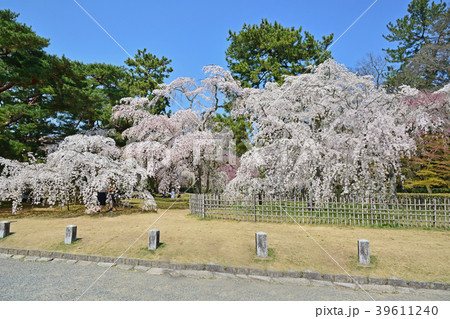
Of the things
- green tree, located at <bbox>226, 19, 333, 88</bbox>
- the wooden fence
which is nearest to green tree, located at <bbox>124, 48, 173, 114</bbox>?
green tree, located at <bbox>226, 19, 333, 88</bbox>

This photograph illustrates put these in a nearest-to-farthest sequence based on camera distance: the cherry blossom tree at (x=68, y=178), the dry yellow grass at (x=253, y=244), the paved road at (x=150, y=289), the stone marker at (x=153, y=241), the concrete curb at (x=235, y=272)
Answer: the paved road at (x=150, y=289) → the concrete curb at (x=235, y=272) → the dry yellow grass at (x=253, y=244) → the stone marker at (x=153, y=241) → the cherry blossom tree at (x=68, y=178)

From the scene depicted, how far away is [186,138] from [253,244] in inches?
376

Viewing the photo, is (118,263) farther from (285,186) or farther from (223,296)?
(285,186)

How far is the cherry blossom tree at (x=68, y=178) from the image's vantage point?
1252cm

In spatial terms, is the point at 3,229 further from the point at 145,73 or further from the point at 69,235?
the point at 145,73

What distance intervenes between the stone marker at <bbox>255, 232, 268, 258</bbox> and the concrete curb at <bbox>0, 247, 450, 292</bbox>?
0.79 metres

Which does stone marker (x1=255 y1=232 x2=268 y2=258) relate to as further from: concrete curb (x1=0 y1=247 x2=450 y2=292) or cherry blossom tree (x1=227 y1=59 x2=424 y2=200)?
cherry blossom tree (x1=227 y1=59 x2=424 y2=200)

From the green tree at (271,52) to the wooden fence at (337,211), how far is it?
14.0m

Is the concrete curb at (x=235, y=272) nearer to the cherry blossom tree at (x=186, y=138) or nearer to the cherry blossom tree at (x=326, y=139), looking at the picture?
the cherry blossom tree at (x=326, y=139)

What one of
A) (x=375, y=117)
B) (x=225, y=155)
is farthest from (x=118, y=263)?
(x=225, y=155)

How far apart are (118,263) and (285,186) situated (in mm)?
7777

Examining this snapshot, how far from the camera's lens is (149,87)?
26.2 m

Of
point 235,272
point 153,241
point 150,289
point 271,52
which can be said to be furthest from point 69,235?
point 271,52

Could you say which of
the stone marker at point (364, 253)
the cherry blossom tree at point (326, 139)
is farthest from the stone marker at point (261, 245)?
the cherry blossom tree at point (326, 139)
